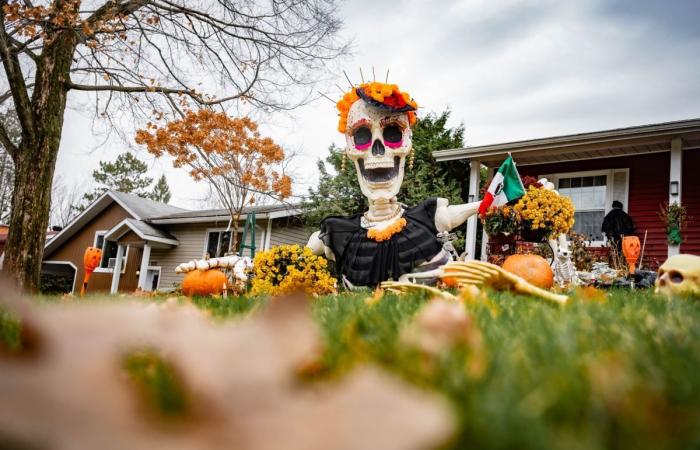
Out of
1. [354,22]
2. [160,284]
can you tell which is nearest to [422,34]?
[354,22]

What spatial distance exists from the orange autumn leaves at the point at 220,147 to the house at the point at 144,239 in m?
2.21

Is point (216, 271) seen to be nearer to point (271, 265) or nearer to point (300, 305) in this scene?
point (271, 265)

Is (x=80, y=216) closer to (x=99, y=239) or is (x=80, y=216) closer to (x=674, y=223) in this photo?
(x=99, y=239)

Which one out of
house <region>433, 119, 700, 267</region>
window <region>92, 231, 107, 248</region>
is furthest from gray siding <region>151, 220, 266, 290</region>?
house <region>433, 119, 700, 267</region>

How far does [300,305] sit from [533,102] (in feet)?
74.7

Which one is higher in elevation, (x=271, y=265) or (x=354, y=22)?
(x=354, y=22)

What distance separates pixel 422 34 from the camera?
426 inches

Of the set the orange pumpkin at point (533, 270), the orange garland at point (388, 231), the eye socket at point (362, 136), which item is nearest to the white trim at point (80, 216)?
the eye socket at point (362, 136)

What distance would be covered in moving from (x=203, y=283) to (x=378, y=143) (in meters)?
2.57

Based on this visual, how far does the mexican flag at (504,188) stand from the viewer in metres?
4.55

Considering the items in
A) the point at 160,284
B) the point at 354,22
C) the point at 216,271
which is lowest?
the point at 160,284

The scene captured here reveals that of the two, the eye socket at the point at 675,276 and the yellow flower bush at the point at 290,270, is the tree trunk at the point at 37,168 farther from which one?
the eye socket at the point at 675,276

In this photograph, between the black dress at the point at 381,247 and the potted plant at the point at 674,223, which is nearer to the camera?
the black dress at the point at 381,247

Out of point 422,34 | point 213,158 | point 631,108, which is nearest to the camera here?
point 213,158
